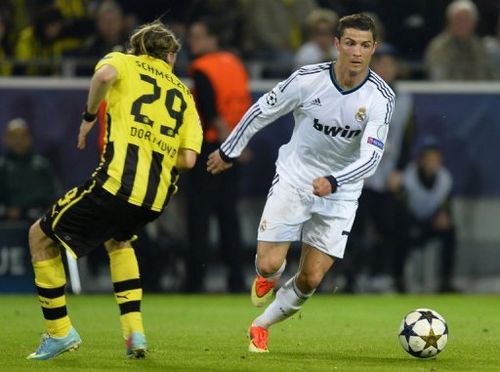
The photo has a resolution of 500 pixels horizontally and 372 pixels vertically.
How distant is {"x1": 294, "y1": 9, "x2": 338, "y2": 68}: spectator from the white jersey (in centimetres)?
586

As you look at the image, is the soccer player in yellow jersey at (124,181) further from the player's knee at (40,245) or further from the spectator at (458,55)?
the spectator at (458,55)

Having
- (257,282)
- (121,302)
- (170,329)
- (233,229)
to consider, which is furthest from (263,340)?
(233,229)

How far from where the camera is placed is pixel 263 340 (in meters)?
8.92

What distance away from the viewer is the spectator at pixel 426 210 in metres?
15.2

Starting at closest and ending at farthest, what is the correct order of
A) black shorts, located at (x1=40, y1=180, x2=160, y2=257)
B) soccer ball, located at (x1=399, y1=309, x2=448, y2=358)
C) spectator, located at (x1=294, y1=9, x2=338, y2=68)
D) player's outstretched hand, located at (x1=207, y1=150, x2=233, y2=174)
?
1. black shorts, located at (x1=40, y1=180, x2=160, y2=257)
2. soccer ball, located at (x1=399, y1=309, x2=448, y2=358)
3. player's outstretched hand, located at (x1=207, y1=150, x2=233, y2=174)
4. spectator, located at (x1=294, y1=9, x2=338, y2=68)

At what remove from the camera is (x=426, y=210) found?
15219 mm

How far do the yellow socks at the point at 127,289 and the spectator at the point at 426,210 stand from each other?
23.7 ft

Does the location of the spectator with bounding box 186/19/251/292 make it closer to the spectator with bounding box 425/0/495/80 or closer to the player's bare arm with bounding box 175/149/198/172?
the spectator with bounding box 425/0/495/80

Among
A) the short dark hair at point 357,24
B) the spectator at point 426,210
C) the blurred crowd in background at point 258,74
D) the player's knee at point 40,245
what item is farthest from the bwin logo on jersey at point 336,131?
the spectator at point 426,210

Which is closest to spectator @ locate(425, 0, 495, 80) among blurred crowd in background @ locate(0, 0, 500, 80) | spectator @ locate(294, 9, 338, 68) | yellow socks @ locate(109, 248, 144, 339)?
blurred crowd in background @ locate(0, 0, 500, 80)

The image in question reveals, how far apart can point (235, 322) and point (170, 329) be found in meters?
0.97

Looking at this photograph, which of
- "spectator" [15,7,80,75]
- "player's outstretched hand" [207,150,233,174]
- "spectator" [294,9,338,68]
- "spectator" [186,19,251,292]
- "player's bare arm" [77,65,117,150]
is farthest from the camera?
"spectator" [15,7,80,75]

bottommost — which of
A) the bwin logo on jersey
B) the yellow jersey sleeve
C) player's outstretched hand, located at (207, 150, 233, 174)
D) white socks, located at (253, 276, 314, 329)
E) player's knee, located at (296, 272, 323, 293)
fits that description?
white socks, located at (253, 276, 314, 329)

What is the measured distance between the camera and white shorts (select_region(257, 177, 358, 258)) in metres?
9.06
